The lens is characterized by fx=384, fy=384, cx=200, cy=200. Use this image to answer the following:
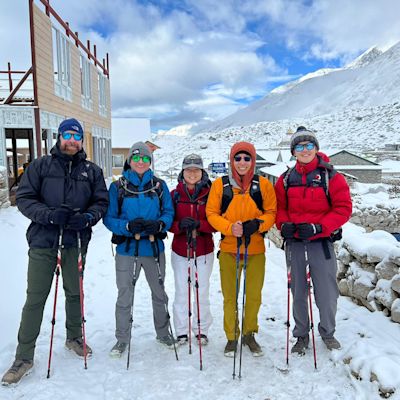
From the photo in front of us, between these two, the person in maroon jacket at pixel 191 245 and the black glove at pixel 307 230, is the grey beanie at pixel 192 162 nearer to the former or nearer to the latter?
the person in maroon jacket at pixel 191 245

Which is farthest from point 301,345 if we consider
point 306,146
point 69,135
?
point 69,135

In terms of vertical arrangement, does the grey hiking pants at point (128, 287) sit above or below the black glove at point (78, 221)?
below

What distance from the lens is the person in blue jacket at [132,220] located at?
4.01 metres

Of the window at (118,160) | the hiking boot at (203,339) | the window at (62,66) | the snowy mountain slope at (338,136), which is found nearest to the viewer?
the hiking boot at (203,339)

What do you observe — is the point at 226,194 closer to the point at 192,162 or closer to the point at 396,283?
the point at 192,162

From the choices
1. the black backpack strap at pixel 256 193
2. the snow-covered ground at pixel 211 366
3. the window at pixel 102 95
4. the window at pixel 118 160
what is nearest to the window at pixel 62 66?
the window at pixel 102 95

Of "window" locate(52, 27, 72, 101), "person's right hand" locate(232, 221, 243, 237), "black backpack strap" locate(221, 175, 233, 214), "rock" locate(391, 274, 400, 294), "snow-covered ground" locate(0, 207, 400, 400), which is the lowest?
"snow-covered ground" locate(0, 207, 400, 400)

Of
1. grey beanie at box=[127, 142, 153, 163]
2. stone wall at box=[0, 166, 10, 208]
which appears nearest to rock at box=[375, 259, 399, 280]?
grey beanie at box=[127, 142, 153, 163]

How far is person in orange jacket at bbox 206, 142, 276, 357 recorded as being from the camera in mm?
3951

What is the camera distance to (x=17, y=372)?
3.57 meters

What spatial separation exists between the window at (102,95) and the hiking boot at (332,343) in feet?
63.9

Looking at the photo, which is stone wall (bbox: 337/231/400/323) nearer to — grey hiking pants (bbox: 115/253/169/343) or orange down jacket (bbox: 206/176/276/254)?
orange down jacket (bbox: 206/176/276/254)

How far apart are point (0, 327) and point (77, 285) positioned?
1.40 meters

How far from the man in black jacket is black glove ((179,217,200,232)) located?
0.81 meters
